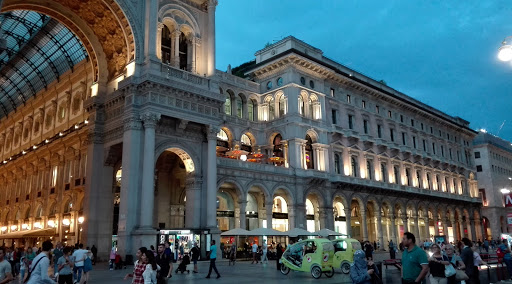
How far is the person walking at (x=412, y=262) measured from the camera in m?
7.55

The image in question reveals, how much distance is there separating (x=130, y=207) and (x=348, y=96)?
104 feet

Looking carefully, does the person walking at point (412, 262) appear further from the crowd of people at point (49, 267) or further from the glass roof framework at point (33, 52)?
the glass roof framework at point (33, 52)

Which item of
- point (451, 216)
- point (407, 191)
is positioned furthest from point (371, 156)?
point (451, 216)

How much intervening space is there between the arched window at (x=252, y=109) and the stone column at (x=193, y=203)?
16.1 m

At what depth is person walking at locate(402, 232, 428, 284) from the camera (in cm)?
755

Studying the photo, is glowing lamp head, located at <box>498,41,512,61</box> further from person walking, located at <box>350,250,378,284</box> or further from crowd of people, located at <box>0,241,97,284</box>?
crowd of people, located at <box>0,241,97,284</box>

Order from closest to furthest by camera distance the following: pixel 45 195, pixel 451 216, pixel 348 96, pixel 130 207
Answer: pixel 130 207 → pixel 45 195 → pixel 348 96 → pixel 451 216

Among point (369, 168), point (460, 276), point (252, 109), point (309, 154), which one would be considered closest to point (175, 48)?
point (252, 109)

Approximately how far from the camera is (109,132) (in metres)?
31.7

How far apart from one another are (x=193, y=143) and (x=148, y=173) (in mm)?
5108

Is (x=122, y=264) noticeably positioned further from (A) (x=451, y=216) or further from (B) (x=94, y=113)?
(A) (x=451, y=216)

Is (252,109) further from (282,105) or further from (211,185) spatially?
(211,185)

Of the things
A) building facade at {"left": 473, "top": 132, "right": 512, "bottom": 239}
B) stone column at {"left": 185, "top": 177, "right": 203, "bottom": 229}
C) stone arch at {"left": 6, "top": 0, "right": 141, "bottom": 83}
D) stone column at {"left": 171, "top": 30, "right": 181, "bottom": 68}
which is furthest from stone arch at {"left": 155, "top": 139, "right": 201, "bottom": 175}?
building facade at {"left": 473, "top": 132, "right": 512, "bottom": 239}

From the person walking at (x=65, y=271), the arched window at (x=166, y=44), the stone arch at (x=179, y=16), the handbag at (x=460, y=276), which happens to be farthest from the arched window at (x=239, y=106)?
the handbag at (x=460, y=276)
